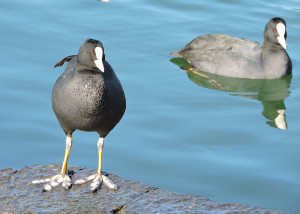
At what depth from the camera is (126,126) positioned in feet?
23.4

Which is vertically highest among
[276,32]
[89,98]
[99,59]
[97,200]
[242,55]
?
[99,59]

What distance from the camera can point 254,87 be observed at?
9023 mm

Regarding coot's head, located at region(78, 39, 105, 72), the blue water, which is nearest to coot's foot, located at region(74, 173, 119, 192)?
coot's head, located at region(78, 39, 105, 72)

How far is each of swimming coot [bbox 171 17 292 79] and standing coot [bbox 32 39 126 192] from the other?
464 centimetres

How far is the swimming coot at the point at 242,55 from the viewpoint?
9211 mm

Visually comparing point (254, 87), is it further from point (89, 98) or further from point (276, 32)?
point (89, 98)

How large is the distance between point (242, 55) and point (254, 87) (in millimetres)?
568

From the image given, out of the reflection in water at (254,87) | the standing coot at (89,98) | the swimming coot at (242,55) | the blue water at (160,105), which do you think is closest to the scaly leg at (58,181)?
the standing coot at (89,98)

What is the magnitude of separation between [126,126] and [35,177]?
2322mm

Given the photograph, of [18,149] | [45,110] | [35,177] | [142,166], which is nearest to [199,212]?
[35,177]

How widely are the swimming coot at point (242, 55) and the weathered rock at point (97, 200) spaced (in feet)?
15.4

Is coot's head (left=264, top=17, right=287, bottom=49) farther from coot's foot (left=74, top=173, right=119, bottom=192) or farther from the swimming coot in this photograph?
coot's foot (left=74, top=173, right=119, bottom=192)

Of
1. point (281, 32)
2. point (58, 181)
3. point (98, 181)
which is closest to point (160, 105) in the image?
point (281, 32)

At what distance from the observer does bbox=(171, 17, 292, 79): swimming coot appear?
9.21 m
